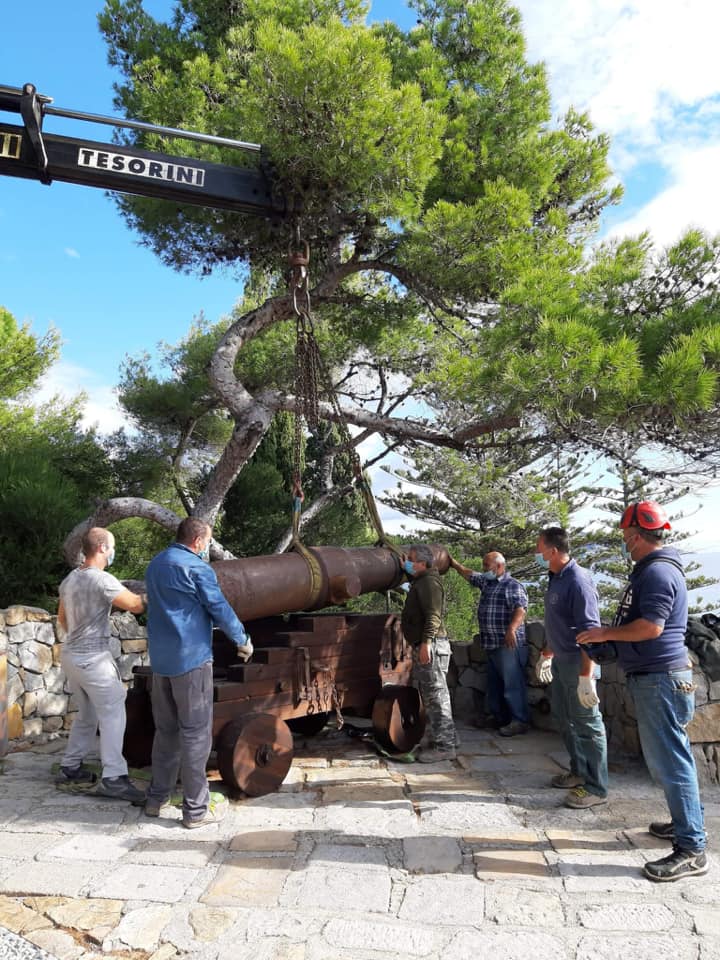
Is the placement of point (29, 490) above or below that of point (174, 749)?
above

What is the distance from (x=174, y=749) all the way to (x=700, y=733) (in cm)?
294

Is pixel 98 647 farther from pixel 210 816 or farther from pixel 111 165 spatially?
pixel 111 165

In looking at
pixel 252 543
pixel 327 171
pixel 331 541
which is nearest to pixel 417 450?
pixel 331 541

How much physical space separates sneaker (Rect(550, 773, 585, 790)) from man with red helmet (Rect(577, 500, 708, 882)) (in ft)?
3.53

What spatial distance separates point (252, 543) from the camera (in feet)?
37.9

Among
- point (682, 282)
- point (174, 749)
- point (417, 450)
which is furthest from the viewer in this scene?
point (417, 450)

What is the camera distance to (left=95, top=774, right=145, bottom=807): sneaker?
402 centimetres

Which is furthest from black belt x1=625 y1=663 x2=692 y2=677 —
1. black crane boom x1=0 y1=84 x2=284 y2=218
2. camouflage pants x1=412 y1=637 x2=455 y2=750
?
black crane boom x1=0 y1=84 x2=284 y2=218

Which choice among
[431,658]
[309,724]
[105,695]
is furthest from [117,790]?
[431,658]

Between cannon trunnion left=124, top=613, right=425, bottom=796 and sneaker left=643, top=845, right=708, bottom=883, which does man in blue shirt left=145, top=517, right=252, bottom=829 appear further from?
sneaker left=643, top=845, right=708, bottom=883

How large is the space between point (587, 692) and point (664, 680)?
0.73 meters

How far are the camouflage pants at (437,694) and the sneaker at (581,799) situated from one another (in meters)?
1.23

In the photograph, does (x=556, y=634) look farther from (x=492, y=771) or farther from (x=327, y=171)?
(x=327, y=171)

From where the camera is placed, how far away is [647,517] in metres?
3.32
